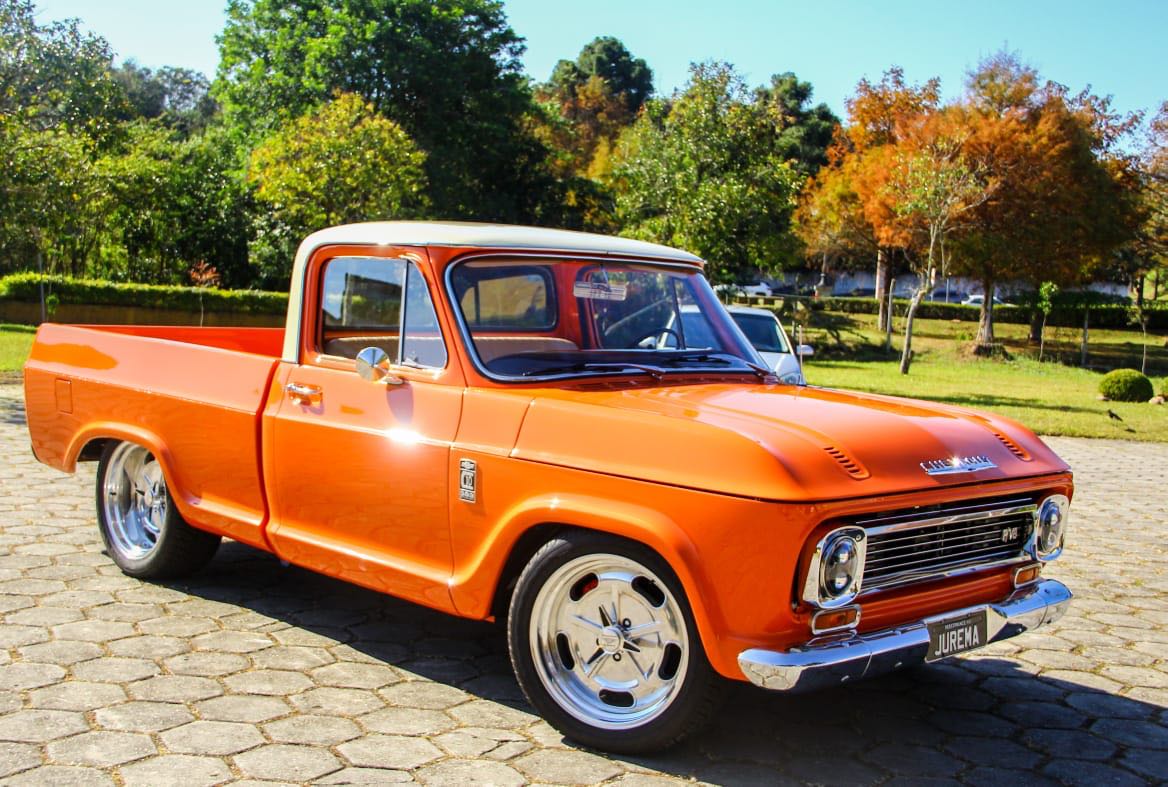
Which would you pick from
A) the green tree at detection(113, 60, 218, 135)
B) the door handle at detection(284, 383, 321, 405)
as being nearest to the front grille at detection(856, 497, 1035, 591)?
the door handle at detection(284, 383, 321, 405)

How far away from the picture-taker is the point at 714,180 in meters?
24.5

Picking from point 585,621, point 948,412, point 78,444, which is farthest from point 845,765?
point 78,444

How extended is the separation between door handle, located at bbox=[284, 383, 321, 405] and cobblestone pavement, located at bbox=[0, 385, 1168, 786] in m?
1.13

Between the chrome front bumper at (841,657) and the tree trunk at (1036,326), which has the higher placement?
the tree trunk at (1036,326)

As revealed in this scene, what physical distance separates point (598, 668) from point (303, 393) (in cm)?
193

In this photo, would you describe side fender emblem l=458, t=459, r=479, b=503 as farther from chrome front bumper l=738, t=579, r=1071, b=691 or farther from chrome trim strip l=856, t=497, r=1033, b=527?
chrome trim strip l=856, t=497, r=1033, b=527

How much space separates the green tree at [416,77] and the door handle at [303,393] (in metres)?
31.3

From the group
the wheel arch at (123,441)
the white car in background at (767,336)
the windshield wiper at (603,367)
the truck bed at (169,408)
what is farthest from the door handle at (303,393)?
the white car in background at (767,336)

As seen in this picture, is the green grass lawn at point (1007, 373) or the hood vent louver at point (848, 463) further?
the green grass lawn at point (1007, 373)

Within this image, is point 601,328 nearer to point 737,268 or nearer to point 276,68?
point 737,268

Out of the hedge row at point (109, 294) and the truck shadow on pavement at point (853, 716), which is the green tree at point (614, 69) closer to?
the hedge row at point (109, 294)

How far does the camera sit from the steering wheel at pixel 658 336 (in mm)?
5359

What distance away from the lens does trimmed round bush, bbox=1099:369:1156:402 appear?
2397 centimetres

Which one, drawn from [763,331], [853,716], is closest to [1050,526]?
[853,716]
